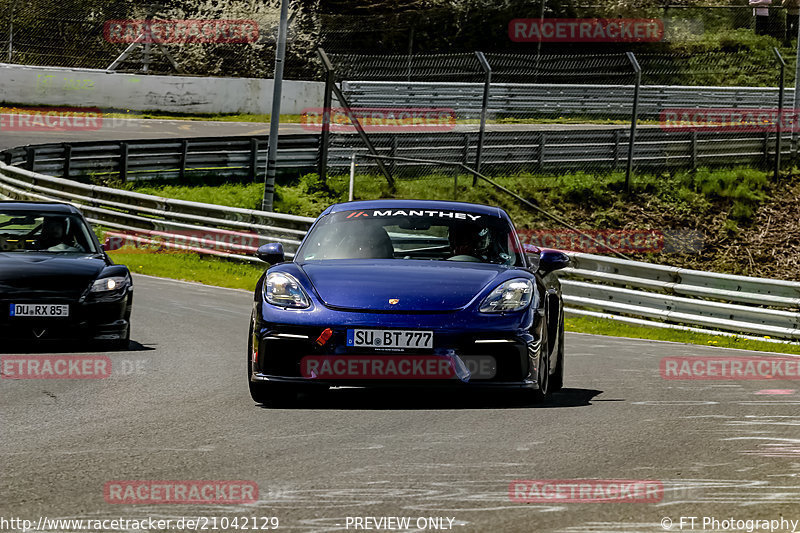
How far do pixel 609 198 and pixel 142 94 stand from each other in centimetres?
1760

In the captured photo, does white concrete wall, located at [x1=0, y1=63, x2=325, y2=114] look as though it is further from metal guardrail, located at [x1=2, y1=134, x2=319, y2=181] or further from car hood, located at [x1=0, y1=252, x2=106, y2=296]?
car hood, located at [x1=0, y1=252, x2=106, y2=296]

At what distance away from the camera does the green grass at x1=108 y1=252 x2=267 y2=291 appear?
2220 cm

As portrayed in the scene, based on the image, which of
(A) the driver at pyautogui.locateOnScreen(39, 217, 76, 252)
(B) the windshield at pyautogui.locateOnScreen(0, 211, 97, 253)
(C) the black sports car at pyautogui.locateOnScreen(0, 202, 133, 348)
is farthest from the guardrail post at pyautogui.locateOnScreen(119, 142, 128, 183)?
(C) the black sports car at pyautogui.locateOnScreen(0, 202, 133, 348)

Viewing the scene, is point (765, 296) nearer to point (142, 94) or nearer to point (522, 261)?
point (522, 261)

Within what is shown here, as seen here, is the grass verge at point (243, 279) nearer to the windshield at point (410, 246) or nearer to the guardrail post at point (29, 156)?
the guardrail post at point (29, 156)

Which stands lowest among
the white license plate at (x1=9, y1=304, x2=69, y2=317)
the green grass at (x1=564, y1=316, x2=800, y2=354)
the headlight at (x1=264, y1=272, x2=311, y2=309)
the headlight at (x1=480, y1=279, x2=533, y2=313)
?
the green grass at (x1=564, y1=316, x2=800, y2=354)

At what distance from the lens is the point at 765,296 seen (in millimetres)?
16641

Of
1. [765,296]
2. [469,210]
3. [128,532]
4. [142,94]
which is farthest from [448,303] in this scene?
[142,94]

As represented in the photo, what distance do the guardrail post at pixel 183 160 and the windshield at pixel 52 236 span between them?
17332 millimetres

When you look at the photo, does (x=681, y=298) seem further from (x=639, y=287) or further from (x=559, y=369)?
(x=559, y=369)

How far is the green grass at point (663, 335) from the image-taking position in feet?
52.9

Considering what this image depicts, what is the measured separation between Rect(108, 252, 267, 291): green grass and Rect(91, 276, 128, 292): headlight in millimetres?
8856

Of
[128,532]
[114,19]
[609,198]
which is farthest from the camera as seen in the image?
[114,19]

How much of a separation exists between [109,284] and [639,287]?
8.51 m
